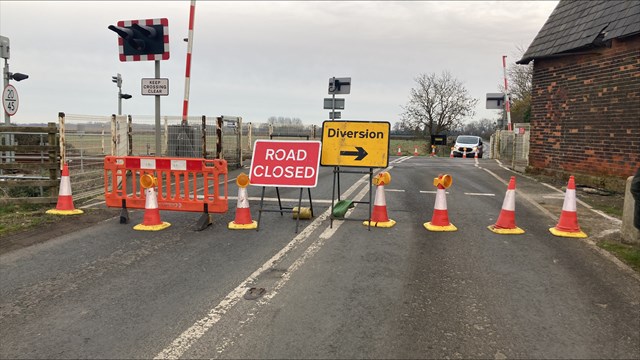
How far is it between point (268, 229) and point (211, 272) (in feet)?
6.91

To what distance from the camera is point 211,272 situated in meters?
4.82

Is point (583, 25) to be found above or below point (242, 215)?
above

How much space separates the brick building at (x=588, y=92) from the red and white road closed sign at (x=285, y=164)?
774 centimetres

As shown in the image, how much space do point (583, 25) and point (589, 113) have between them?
8.36 feet

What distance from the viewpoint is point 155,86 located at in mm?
10438

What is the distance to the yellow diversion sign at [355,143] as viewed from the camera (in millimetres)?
7355

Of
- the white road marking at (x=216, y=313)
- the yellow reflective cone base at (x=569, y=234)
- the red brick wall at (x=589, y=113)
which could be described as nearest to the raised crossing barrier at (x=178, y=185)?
the white road marking at (x=216, y=313)

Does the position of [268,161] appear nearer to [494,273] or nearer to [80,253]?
[80,253]

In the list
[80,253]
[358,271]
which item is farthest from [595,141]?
[80,253]

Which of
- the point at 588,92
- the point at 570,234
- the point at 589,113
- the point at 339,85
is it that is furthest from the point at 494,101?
the point at 570,234

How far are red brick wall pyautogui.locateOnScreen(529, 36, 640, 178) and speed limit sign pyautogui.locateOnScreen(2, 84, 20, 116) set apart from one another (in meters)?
14.7

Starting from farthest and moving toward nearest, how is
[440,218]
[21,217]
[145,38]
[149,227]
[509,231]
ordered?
[145,38] < [21,217] < [440,218] < [149,227] < [509,231]

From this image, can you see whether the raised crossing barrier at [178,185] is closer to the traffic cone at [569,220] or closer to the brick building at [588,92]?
the traffic cone at [569,220]

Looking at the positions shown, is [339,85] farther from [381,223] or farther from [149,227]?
A: [149,227]
